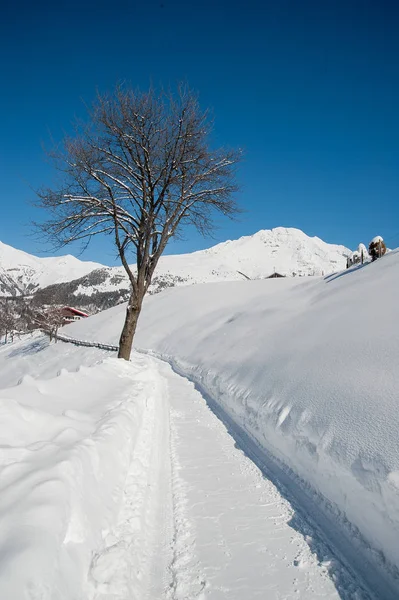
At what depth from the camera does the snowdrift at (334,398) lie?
129 inches

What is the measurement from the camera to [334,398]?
17.3 feet

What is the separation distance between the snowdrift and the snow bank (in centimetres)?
244

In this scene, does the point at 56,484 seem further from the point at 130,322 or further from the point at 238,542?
the point at 130,322

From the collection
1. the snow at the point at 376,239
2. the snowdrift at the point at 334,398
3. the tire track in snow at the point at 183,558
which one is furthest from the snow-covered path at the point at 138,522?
the snow at the point at 376,239

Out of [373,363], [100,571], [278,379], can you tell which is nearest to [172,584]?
[100,571]

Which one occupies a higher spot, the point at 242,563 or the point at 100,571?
the point at 100,571

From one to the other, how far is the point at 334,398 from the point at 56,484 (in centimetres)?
441

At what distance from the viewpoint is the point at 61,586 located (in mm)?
1934

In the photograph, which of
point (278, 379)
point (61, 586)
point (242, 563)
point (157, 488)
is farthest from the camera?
point (278, 379)

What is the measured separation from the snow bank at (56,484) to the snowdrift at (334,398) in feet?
7.99

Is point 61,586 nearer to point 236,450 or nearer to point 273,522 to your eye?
point 273,522

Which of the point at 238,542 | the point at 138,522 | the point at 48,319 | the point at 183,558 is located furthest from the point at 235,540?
the point at 48,319

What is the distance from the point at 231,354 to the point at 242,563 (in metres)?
10.1

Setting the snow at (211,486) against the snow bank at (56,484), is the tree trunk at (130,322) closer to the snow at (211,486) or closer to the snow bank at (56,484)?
the snow at (211,486)
